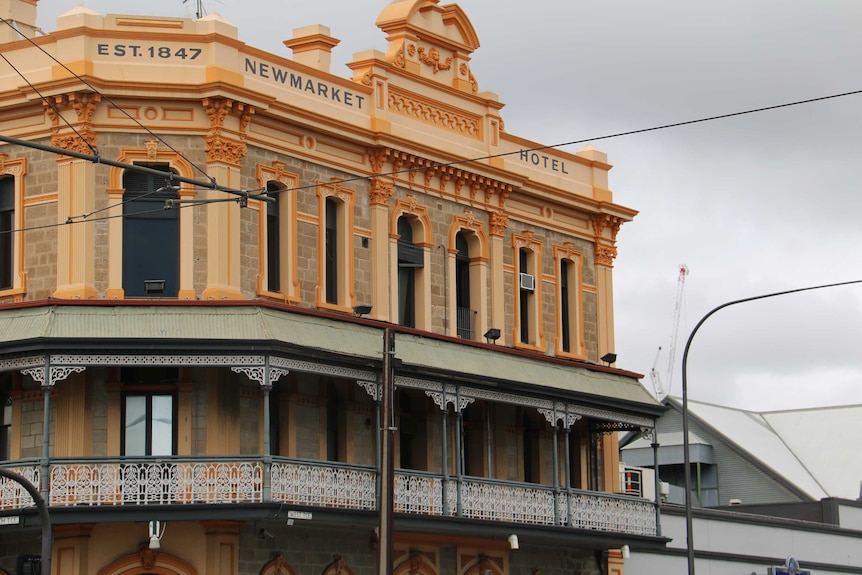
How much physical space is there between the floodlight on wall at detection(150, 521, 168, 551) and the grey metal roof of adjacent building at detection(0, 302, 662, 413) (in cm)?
333

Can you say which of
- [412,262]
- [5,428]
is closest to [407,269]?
[412,262]

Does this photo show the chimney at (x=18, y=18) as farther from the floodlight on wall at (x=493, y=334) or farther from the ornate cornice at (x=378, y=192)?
the floodlight on wall at (x=493, y=334)

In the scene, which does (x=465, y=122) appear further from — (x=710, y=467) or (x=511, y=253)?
(x=710, y=467)

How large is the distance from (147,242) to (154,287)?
0.95 m

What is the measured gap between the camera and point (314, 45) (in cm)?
4056

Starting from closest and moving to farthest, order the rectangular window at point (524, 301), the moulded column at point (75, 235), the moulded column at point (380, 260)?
the moulded column at point (75, 235) < the moulded column at point (380, 260) < the rectangular window at point (524, 301)

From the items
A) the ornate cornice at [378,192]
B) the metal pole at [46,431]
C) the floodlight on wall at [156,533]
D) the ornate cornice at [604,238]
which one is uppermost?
the ornate cornice at [604,238]

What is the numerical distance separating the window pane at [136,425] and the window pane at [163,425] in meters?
0.19

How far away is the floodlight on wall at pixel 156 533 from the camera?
1331 inches

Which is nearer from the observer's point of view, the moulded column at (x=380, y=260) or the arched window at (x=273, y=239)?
the arched window at (x=273, y=239)

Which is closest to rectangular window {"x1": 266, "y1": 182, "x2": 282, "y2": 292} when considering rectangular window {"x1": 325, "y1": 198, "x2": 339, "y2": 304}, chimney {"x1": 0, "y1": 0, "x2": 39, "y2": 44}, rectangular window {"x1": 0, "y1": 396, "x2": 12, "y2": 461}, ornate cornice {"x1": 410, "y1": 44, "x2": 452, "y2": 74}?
rectangular window {"x1": 325, "y1": 198, "x2": 339, "y2": 304}

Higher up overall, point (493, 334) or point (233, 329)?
point (493, 334)

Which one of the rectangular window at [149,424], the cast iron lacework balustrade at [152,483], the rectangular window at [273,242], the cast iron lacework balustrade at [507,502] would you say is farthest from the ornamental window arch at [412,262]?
the cast iron lacework balustrade at [152,483]

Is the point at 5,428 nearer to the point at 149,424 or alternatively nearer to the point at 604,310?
the point at 149,424
